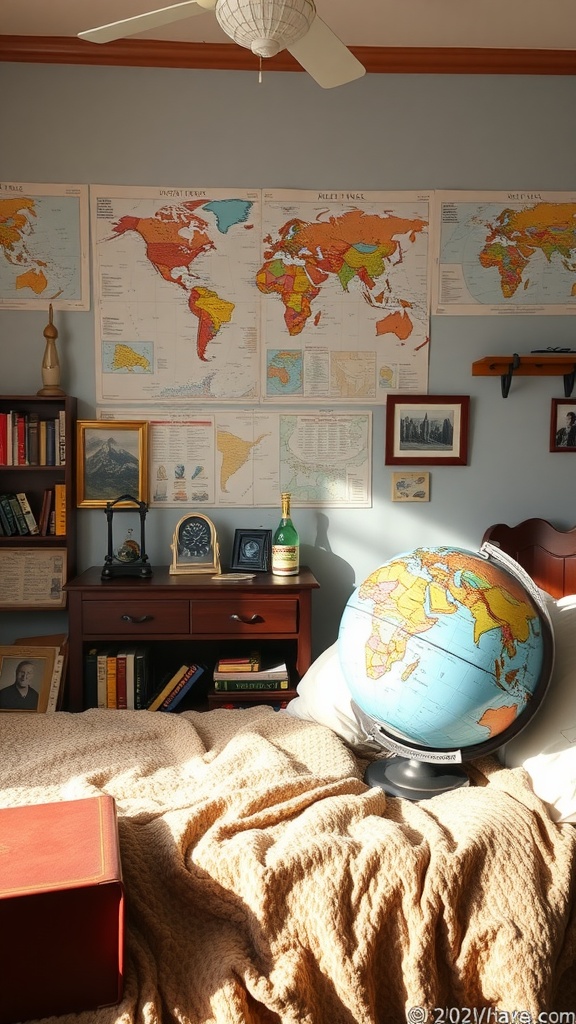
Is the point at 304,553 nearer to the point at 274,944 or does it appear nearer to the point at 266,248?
the point at 266,248

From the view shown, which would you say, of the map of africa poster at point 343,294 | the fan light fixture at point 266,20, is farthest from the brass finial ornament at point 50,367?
the fan light fixture at point 266,20

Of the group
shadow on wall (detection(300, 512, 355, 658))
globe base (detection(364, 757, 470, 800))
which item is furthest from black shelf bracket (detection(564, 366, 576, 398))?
globe base (detection(364, 757, 470, 800))

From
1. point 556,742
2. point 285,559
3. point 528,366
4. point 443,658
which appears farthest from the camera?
point 528,366

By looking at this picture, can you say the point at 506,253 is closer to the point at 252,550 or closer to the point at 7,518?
the point at 252,550

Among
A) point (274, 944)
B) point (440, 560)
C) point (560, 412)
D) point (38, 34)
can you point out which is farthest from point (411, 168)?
point (274, 944)

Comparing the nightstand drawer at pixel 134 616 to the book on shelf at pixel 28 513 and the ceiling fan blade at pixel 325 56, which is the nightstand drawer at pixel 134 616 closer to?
the book on shelf at pixel 28 513

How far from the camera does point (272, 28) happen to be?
1767mm

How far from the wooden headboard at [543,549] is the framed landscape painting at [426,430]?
389 mm

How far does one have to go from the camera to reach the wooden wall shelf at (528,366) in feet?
10.4

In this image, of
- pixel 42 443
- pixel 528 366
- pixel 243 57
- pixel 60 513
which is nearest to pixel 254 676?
pixel 60 513

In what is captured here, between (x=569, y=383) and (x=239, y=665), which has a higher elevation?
(x=569, y=383)

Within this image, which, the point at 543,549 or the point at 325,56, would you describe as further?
the point at 543,549

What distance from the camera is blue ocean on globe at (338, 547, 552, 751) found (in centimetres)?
157

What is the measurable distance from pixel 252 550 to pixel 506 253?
173cm
